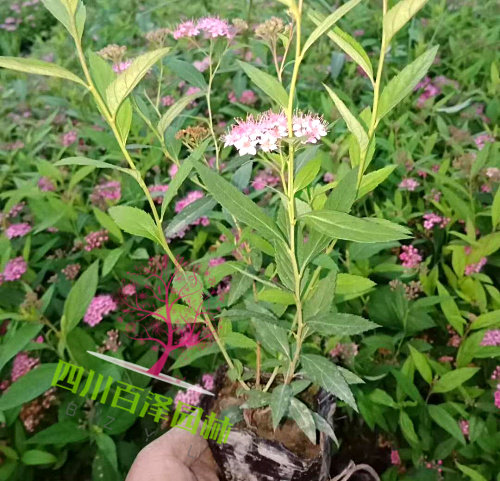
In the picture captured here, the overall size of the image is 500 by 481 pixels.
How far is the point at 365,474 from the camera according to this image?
0.91 m

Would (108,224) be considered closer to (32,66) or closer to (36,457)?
(36,457)

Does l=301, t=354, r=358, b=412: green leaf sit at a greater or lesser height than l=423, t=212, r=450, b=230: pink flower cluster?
greater

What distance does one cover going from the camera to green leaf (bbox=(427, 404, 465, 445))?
3.13 feet

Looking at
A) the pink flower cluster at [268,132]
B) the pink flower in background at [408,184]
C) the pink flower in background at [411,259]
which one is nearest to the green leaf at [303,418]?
the pink flower cluster at [268,132]

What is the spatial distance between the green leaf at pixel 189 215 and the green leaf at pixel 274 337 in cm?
17

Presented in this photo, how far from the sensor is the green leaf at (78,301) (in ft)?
3.08

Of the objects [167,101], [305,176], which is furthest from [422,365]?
[167,101]

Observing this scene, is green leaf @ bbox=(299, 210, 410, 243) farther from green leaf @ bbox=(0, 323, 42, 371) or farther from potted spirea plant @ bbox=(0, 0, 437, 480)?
green leaf @ bbox=(0, 323, 42, 371)

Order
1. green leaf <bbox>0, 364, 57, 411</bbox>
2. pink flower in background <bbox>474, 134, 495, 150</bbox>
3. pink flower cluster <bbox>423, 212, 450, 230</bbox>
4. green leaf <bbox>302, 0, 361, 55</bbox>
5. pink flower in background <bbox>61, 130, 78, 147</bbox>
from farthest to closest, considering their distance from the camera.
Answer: pink flower in background <bbox>61, 130, 78, 147</bbox>
pink flower in background <bbox>474, 134, 495, 150</bbox>
pink flower cluster <bbox>423, 212, 450, 230</bbox>
green leaf <bbox>0, 364, 57, 411</bbox>
green leaf <bbox>302, 0, 361, 55</bbox>

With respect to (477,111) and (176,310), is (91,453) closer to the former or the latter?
(176,310)

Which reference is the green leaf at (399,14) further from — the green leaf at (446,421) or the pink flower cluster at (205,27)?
the green leaf at (446,421)

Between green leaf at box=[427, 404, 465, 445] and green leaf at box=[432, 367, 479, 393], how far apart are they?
0.13 ft

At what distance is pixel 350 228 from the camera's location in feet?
1.55

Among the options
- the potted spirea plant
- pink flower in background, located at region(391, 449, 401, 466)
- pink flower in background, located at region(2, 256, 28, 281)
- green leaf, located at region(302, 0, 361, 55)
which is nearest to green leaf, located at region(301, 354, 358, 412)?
the potted spirea plant
